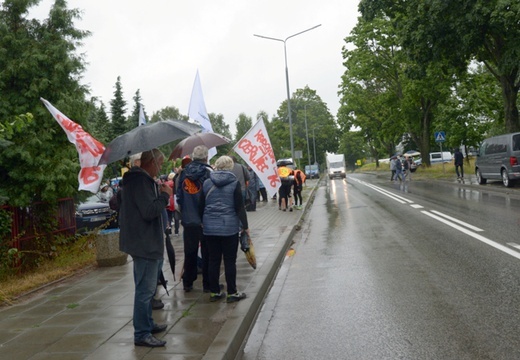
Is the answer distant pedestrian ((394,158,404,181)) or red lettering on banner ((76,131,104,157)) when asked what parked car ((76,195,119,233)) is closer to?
red lettering on banner ((76,131,104,157))

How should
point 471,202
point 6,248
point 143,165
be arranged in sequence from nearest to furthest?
point 143,165 < point 6,248 < point 471,202

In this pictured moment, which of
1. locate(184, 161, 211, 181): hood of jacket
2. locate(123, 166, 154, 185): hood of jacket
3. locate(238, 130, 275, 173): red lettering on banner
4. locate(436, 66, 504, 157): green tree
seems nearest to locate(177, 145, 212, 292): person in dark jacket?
locate(184, 161, 211, 181): hood of jacket

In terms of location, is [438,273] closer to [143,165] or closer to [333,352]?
[333,352]

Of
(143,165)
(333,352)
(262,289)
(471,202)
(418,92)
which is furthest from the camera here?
(418,92)

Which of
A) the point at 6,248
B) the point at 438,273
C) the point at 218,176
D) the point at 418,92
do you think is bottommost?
the point at 438,273

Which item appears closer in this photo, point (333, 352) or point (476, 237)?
point (333, 352)

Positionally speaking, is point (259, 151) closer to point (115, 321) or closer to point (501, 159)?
point (115, 321)

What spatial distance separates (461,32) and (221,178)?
65.2ft

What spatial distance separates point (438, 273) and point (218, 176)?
3.38 meters

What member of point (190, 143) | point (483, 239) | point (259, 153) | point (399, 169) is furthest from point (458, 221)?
point (399, 169)

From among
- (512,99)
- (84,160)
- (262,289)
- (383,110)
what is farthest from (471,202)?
(383,110)

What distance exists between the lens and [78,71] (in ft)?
33.1

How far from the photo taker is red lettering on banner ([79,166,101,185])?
295 inches

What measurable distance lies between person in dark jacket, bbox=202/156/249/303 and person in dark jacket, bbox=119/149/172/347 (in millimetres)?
1234
